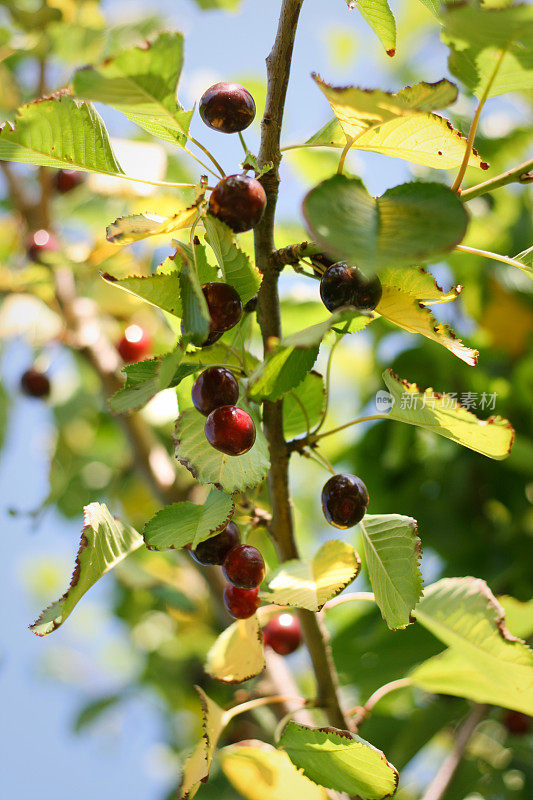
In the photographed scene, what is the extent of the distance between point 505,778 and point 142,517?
0.88 metres

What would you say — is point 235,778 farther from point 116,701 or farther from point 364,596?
point 116,701

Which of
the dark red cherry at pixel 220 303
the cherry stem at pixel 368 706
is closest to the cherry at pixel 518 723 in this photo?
the cherry stem at pixel 368 706

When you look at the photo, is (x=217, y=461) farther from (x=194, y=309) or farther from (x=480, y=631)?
(x=480, y=631)

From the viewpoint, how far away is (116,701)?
169 centimetres

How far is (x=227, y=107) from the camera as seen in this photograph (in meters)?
0.54

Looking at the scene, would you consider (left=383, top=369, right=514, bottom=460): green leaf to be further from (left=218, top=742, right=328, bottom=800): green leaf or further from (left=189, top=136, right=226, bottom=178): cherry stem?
(left=218, top=742, right=328, bottom=800): green leaf

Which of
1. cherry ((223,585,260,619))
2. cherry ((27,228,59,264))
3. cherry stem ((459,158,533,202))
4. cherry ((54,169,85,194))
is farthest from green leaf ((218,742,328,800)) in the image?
cherry ((54,169,85,194))

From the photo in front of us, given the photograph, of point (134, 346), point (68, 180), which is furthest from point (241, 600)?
point (68, 180)

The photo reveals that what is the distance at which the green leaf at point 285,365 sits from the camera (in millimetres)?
407

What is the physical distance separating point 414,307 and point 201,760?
41 centimetres

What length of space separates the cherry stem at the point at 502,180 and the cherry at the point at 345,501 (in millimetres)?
239

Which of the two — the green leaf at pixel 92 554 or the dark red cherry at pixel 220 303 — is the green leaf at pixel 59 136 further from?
the green leaf at pixel 92 554

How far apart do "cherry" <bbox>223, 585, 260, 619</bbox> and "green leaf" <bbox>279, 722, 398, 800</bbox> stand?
0.10 meters

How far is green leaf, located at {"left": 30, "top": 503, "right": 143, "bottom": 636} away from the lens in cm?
50
